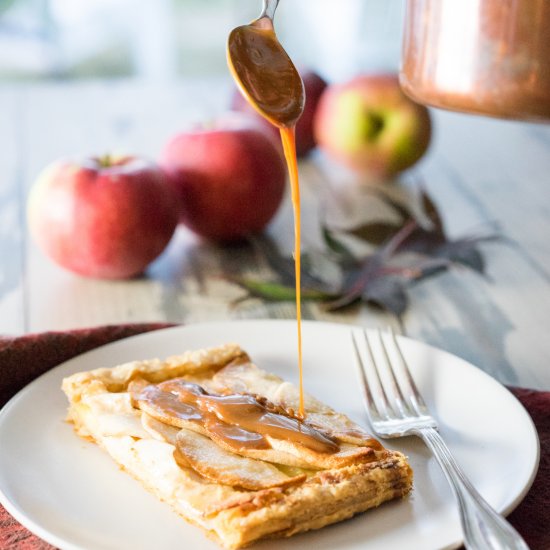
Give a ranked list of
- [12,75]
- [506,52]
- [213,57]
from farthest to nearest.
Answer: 1. [213,57]
2. [12,75]
3. [506,52]

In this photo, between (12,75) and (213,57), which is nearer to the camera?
(12,75)

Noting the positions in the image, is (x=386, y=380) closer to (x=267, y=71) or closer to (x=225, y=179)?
(x=267, y=71)

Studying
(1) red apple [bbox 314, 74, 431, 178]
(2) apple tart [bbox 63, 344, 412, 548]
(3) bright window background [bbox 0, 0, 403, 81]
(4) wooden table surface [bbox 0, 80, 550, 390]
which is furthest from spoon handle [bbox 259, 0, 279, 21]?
(3) bright window background [bbox 0, 0, 403, 81]

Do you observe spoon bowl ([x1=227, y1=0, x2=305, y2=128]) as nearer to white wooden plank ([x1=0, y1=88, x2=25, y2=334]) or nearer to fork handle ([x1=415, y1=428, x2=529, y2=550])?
fork handle ([x1=415, y1=428, x2=529, y2=550])

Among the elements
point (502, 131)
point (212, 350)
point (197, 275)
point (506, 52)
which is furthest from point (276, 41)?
point (502, 131)

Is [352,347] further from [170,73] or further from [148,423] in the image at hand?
[170,73]
